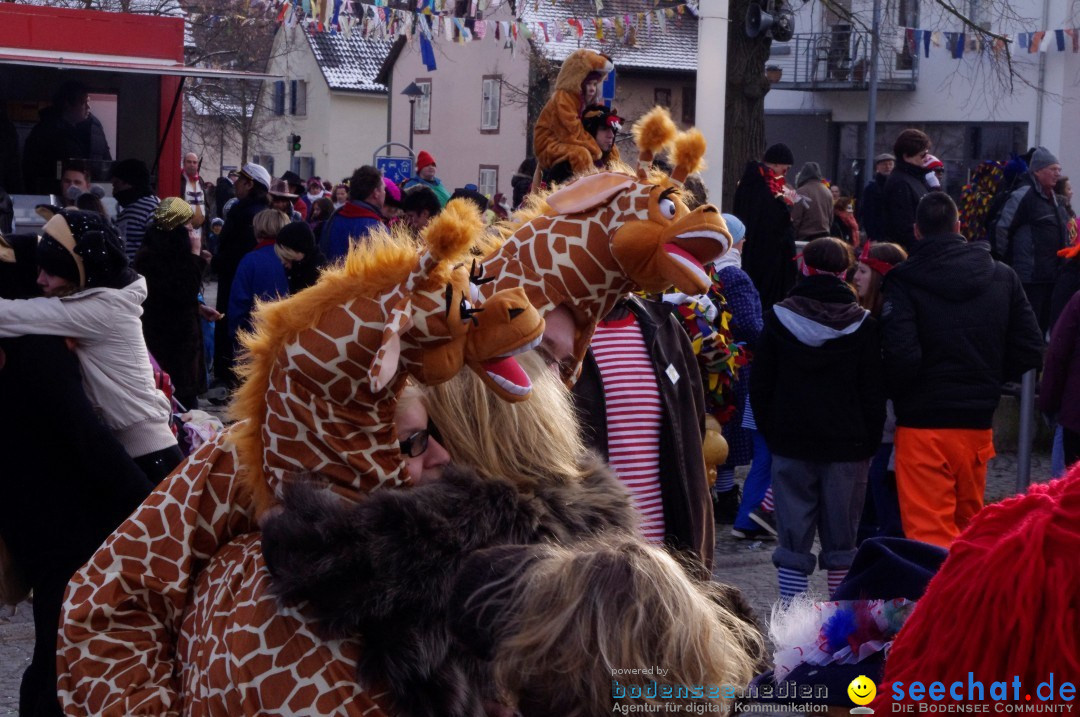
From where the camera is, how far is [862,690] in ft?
6.80

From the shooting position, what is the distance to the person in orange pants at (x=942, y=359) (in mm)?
5762

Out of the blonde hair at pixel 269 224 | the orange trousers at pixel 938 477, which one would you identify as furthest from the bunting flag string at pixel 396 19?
the orange trousers at pixel 938 477

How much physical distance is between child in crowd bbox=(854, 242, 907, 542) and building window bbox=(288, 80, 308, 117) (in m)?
44.3

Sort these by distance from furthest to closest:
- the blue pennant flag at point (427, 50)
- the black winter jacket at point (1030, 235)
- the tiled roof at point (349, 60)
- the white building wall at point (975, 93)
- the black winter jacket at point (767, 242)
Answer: the tiled roof at point (349, 60), the white building wall at point (975, 93), the blue pennant flag at point (427, 50), the black winter jacket at point (1030, 235), the black winter jacket at point (767, 242)

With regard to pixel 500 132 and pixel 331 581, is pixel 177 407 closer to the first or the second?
pixel 331 581

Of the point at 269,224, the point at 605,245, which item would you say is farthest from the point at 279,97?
the point at 605,245

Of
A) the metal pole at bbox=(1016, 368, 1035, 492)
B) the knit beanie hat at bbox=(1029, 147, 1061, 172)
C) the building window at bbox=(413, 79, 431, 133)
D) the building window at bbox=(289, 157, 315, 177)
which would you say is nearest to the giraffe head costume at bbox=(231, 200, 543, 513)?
the metal pole at bbox=(1016, 368, 1035, 492)

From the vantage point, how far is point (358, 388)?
2.03 m

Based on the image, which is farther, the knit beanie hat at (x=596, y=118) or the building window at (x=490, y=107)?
the building window at (x=490, y=107)

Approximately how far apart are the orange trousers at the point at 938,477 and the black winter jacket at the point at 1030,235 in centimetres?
537

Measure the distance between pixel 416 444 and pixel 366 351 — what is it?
0.82 ft

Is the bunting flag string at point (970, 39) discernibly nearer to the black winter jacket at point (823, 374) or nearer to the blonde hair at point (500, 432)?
the black winter jacket at point (823, 374)

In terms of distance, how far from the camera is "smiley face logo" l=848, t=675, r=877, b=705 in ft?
6.75

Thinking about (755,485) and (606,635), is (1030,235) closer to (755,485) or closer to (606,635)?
(755,485)
